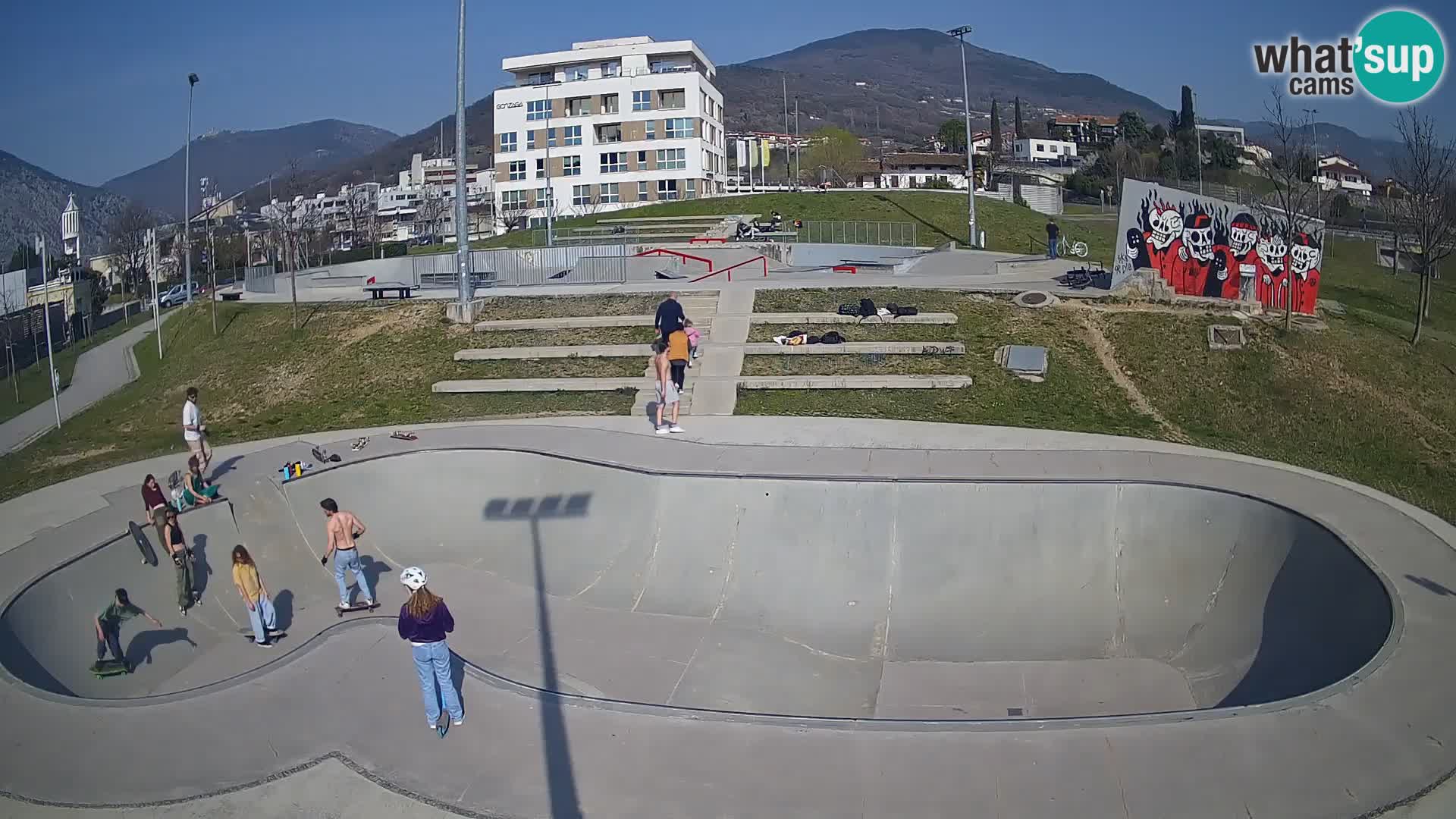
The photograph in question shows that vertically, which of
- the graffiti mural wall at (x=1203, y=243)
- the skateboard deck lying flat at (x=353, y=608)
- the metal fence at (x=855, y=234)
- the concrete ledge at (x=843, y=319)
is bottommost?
the skateboard deck lying flat at (x=353, y=608)

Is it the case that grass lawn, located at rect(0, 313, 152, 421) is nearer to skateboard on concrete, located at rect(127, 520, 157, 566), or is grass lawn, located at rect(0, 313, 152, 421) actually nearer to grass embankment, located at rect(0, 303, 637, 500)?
grass embankment, located at rect(0, 303, 637, 500)

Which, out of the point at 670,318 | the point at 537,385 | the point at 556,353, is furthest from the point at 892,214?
the point at 670,318

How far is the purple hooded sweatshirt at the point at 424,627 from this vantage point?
8695 millimetres

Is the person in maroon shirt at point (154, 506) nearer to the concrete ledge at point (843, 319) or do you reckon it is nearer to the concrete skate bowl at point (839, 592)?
the concrete skate bowl at point (839, 592)

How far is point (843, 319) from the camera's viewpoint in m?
24.3

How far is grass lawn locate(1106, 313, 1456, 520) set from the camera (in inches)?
680

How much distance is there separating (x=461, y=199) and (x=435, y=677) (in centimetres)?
1789

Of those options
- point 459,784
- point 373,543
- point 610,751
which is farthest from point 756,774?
point 373,543

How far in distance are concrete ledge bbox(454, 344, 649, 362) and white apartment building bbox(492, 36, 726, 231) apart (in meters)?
43.1

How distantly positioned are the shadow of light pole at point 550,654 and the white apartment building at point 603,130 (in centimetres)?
5203

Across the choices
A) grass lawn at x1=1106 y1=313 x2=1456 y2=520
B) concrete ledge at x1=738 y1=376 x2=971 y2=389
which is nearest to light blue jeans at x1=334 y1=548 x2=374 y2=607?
concrete ledge at x1=738 y1=376 x2=971 y2=389

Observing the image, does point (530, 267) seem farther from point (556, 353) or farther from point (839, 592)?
point (839, 592)

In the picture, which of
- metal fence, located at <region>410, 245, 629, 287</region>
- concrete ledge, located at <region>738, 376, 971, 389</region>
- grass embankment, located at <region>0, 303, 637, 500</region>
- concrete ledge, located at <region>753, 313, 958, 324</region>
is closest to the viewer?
grass embankment, located at <region>0, 303, 637, 500</region>

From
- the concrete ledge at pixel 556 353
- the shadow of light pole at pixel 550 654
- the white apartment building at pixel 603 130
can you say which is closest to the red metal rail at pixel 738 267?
the concrete ledge at pixel 556 353
